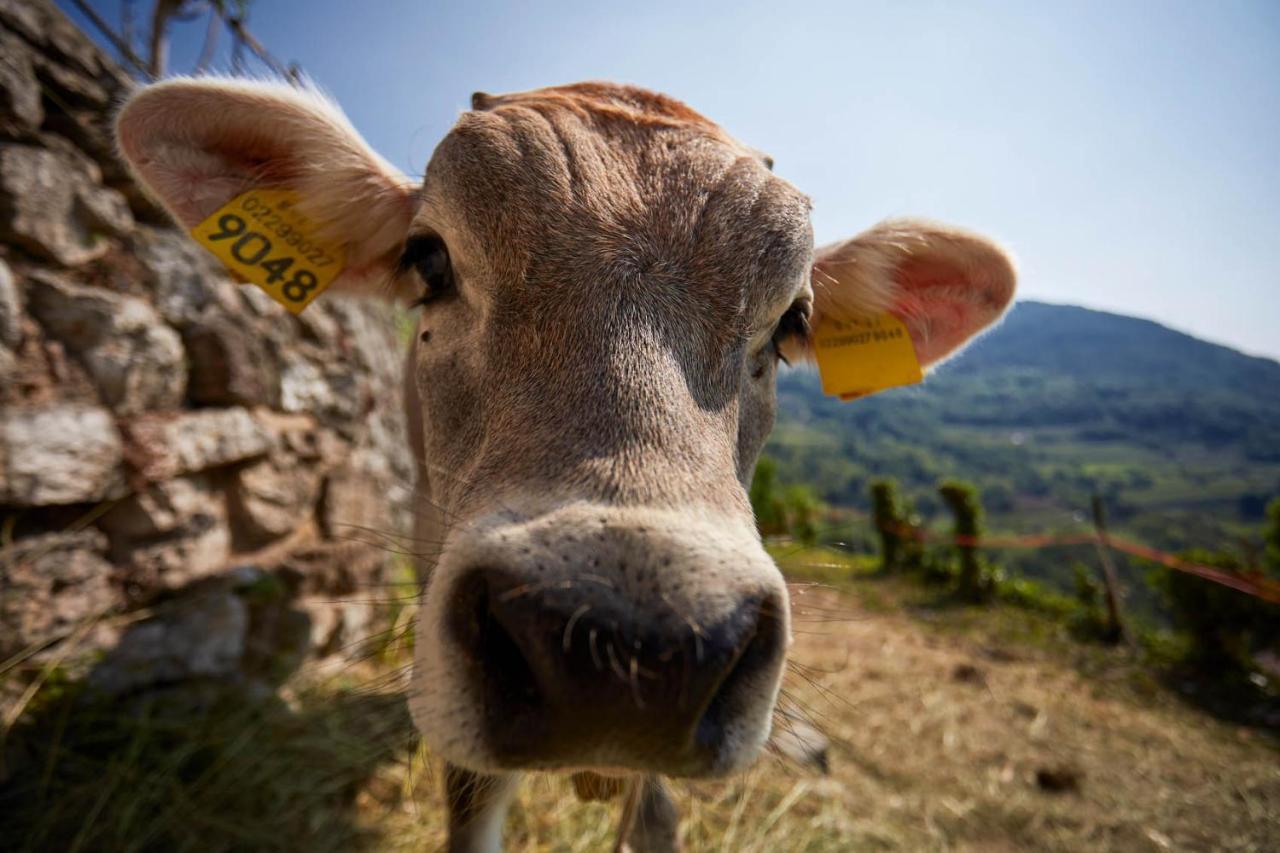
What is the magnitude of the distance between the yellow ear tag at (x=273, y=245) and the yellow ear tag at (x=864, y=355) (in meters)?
2.10

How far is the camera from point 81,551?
2.56 m

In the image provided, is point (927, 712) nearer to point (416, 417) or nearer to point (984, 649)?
point (984, 649)

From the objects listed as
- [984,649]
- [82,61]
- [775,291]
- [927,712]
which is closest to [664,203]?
[775,291]

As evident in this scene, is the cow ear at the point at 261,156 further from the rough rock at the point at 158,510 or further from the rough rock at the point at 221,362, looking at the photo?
the rough rock at the point at 158,510

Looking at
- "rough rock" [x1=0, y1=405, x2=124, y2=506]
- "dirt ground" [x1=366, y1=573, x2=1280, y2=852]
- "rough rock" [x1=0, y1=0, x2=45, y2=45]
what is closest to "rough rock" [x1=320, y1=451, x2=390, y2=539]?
"rough rock" [x1=0, y1=405, x2=124, y2=506]

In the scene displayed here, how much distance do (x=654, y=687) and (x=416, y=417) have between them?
99.3 inches

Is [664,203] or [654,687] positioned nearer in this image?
[654,687]

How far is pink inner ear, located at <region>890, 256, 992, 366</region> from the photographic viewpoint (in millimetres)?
2742

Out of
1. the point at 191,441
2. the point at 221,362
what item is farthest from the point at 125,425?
the point at 221,362

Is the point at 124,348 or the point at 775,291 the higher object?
the point at 775,291

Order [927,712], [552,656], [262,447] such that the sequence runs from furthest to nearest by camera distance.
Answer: [927,712], [262,447], [552,656]

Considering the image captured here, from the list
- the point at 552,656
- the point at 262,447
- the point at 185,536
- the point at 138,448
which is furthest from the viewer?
the point at 262,447

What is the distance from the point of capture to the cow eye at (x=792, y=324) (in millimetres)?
1985

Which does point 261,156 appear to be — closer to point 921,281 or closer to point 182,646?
point 182,646
